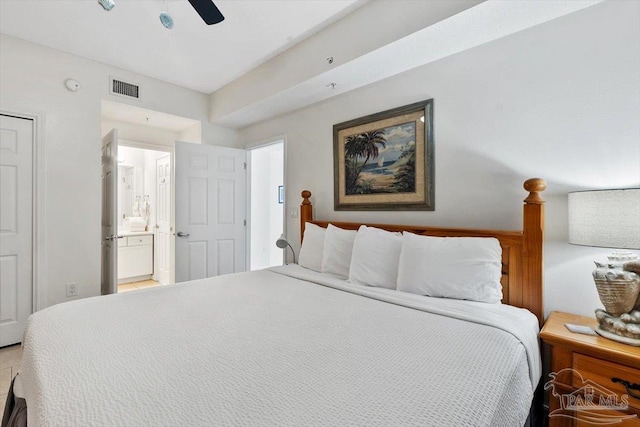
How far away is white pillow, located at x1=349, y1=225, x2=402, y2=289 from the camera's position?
2.01 m

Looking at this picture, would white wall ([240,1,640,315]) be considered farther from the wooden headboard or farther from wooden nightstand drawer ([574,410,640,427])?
wooden nightstand drawer ([574,410,640,427])

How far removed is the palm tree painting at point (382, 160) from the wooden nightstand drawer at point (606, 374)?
1.41m

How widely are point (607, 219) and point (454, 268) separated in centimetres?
71

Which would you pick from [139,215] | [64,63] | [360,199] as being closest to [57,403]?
[360,199]

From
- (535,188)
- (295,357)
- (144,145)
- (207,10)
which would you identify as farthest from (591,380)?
(144,145)

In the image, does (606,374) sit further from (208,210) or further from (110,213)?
(110,213)

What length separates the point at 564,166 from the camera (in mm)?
1696

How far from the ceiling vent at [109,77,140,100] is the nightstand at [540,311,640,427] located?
410 cm

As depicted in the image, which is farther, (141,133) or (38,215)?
(141,133)

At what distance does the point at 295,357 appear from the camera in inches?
41.2

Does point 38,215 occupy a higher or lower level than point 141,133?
lower

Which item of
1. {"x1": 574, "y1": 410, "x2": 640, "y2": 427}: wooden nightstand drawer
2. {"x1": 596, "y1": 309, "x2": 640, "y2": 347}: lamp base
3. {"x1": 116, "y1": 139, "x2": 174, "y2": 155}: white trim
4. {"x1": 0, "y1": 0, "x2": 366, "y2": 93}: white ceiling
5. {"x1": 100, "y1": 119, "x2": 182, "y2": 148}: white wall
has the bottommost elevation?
{"x1": 574, "y1": 410, "x2": 640, "y2": 427}: wooden nightstand drawer

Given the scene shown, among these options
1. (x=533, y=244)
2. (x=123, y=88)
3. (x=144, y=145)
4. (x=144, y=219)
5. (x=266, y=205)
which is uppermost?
(x=123, y=88)

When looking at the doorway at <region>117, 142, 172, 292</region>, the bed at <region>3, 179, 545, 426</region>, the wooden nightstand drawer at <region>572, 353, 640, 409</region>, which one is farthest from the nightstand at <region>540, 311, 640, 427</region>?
the doorway at <region>117, 142, 172, 292</region>
